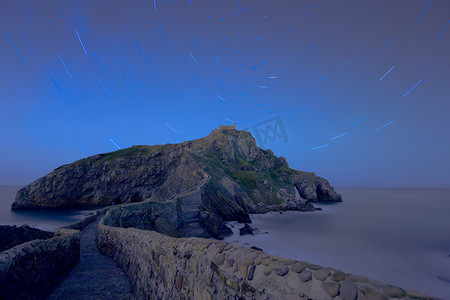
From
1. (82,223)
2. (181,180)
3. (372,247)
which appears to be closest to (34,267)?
(82,223)

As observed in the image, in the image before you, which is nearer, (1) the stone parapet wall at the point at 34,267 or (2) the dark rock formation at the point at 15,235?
(1) the stone parapet wall at the point at 34,267

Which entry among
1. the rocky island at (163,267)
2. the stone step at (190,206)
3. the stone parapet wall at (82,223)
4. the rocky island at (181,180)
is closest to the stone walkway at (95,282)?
the rocky island at (163,267)

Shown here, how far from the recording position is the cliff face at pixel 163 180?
56.9 metres

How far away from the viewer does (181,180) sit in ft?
186

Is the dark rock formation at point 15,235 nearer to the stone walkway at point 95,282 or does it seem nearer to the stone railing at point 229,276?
the stone walkway at point 95,282

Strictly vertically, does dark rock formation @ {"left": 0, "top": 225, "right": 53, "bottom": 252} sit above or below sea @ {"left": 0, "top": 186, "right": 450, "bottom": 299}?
above

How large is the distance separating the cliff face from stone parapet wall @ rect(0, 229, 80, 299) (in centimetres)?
3904

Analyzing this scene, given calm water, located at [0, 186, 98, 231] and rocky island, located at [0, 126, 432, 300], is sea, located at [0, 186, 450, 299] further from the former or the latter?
calm water, located at [0, 186, 98, 231]

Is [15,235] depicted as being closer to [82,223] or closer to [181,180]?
[82,223]

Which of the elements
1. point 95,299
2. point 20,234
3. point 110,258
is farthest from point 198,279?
point 20,234

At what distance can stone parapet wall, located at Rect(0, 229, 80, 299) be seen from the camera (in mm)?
5590

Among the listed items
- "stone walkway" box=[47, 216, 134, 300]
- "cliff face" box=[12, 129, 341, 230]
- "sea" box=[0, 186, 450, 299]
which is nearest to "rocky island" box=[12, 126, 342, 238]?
"cliff face" box=[12, 129, 341, 230]

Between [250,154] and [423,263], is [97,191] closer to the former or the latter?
[250,154]

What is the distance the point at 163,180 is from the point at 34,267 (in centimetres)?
6774
